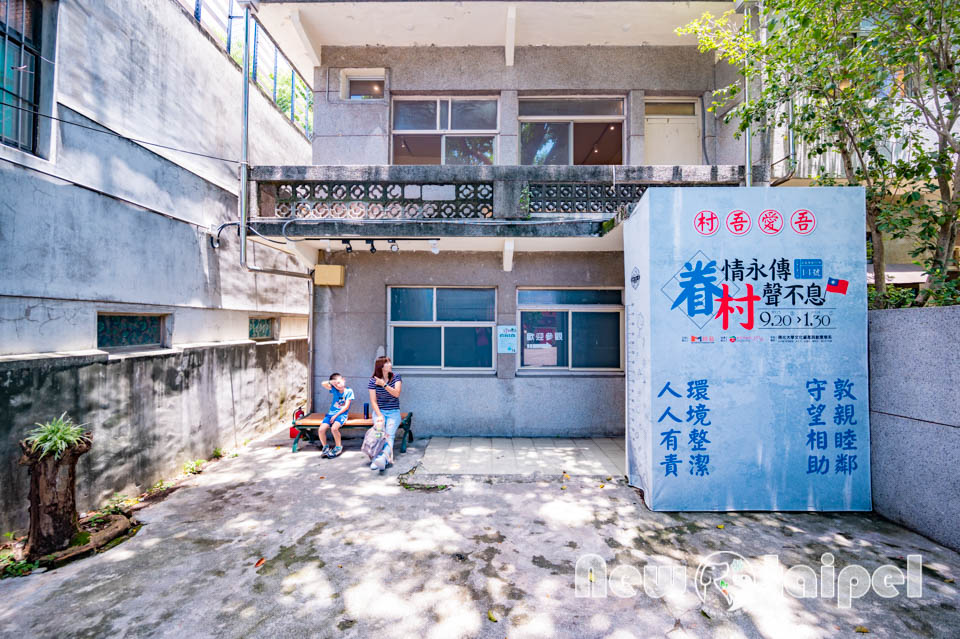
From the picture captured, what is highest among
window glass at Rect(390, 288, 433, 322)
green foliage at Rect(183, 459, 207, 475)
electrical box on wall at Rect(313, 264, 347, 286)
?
electrical box on wall at Rect(313, 264, 347, 286)

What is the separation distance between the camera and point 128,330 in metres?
5.45

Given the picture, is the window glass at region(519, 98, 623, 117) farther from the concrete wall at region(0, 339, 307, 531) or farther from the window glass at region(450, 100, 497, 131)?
the concrete wall at region(0, 339, 307, 531)

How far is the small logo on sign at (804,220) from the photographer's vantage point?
473 cm

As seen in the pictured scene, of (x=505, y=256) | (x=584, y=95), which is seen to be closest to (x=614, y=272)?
(x=505, y=256)

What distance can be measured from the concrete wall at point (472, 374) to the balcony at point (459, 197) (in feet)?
4.08

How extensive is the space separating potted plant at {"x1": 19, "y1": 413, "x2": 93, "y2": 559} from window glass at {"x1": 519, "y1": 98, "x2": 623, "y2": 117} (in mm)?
8526

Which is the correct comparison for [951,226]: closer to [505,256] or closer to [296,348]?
[505,256]

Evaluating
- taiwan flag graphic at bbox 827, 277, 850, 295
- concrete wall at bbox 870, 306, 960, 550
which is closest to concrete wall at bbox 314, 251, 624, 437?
taiwan flag graphic at bbox 827, 277, 850, 295

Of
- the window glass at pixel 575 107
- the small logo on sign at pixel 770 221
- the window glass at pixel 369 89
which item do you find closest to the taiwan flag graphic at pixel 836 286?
the small logo on sign at pixel 770 221

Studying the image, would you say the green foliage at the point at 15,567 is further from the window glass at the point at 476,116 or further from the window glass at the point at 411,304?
the window glass at the point at 476,116

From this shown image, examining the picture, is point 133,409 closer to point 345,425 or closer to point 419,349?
point 345,425

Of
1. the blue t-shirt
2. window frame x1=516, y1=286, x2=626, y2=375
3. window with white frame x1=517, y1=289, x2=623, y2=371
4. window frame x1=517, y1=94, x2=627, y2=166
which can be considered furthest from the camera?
window frame x1=517, y1=94, x2=627, y2=166

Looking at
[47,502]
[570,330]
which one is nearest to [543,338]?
[570,330]

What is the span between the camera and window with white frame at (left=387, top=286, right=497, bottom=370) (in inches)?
311
